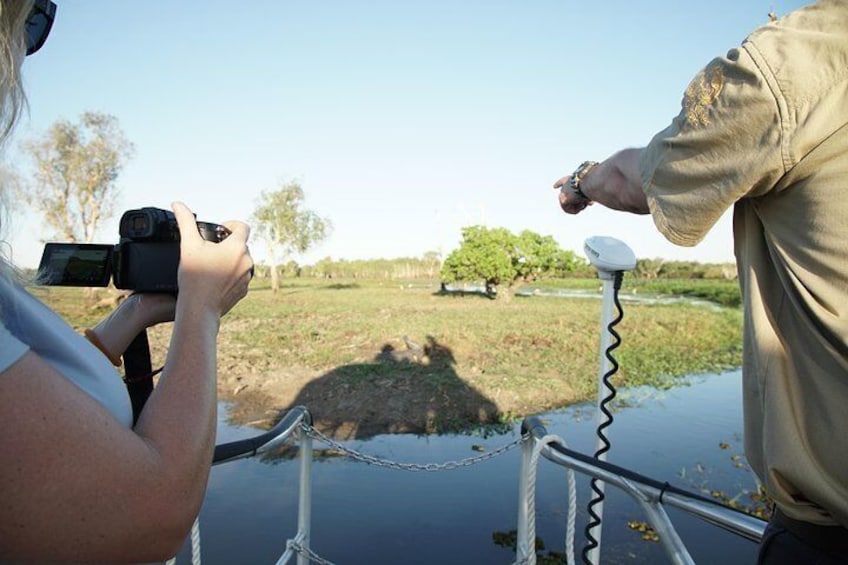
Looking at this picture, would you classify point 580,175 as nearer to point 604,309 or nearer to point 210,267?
point 604,309

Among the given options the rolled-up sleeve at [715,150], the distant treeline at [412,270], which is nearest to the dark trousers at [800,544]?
the rolled-up sleeve at [715,150]

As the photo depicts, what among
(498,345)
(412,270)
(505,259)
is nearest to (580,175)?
(498,345)

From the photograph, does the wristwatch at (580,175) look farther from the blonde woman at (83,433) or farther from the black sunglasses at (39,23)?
the black sunglasses at (39,23)

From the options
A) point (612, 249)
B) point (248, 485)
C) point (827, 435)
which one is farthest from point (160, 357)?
point (827, 435)

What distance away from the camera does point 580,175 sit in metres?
1.41

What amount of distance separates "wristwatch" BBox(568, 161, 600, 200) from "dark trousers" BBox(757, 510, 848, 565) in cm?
85

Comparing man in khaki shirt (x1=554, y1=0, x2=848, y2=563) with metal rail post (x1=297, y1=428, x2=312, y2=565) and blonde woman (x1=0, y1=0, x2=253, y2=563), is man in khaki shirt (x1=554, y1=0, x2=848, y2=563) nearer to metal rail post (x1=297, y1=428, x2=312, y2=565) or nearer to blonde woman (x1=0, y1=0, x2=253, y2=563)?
blonde woman (x1=0, y1=0, x2=253, y2=563)

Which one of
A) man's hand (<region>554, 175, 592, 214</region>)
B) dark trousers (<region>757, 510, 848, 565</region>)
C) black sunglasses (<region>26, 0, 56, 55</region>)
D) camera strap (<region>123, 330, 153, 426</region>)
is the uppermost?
black sunglasses (<region>26, 0, 56, 55</region>)

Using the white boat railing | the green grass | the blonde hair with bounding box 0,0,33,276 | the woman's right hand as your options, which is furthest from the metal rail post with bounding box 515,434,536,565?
the green grass

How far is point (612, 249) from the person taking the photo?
185cm

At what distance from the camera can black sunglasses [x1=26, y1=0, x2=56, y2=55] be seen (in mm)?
896

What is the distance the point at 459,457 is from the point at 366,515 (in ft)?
5.10

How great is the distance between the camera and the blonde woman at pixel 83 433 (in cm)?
63

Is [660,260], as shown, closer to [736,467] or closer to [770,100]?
[736,467]
